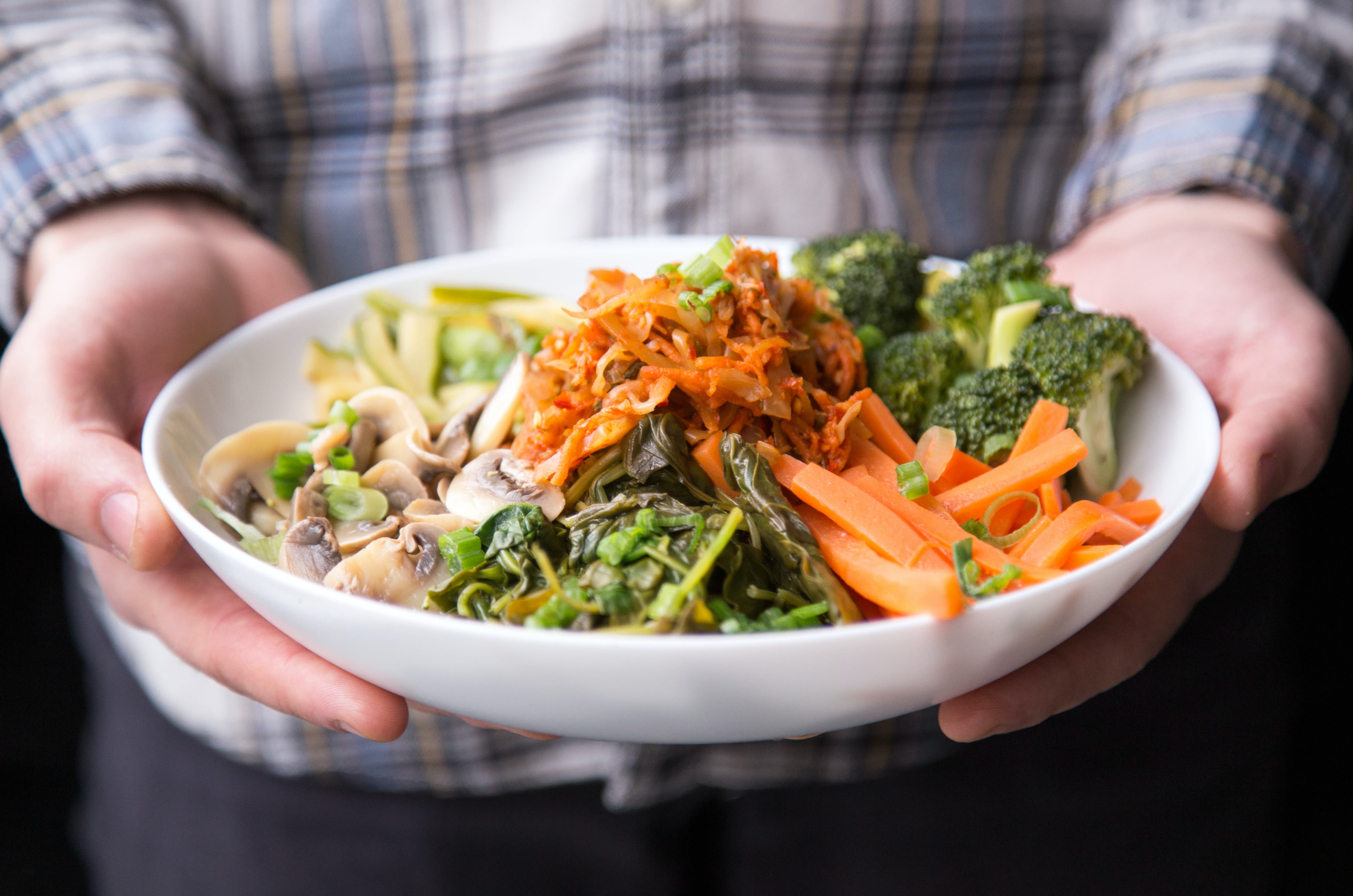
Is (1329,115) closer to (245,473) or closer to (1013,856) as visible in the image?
(1013,856)

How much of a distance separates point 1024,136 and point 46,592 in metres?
4.89

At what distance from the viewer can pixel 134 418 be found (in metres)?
2.36

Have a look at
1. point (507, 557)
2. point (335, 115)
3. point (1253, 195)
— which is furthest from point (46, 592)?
point (1253, 195)

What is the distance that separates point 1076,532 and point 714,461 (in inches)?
28.7

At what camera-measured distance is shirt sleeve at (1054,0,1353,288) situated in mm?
2965

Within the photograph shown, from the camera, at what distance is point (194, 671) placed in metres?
3.07

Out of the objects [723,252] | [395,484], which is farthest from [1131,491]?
[395,484]

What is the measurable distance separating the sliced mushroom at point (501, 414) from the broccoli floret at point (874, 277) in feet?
3.05

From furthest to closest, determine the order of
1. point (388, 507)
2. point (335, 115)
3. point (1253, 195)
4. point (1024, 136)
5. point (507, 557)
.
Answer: point (1024, 136)
point (335, 115)
point (1253, 195)
point (388, 507)
point (507, 557)

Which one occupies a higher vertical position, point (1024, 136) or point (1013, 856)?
point (1024, 136)

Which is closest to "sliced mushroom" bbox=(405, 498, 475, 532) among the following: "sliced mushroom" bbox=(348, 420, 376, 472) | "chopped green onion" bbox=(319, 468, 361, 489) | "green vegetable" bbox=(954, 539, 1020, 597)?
"chopped green onion" bbox=(319, 468, 361, 489)

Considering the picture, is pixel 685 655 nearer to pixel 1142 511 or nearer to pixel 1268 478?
pixel 1142 511

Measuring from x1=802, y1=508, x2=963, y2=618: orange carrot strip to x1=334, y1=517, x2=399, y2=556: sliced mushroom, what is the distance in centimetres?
90

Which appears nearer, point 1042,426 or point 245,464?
point 1042,426
